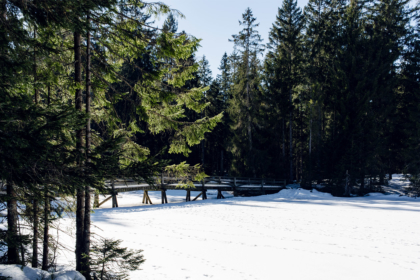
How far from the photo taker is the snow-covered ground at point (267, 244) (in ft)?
20.8

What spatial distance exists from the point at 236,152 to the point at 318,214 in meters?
14.7

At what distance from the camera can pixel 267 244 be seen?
8.48 meters

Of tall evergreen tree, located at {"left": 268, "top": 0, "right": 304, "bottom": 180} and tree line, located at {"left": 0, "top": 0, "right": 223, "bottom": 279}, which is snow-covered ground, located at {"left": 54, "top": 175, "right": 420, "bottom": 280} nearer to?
tree line, located at {"left": 0, "top": 0, "right": 223, "bottom": 279}

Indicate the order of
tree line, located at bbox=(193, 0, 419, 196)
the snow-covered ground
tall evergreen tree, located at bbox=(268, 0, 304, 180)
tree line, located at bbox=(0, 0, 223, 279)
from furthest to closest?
tall evergreen tree, located at bbox=(268, 0, 304, 180)
tree line, located at bbox=(193, 0, 419, 196)
the snow-covered ground
tree line, located at bbox=(0, 0, 223, 279)

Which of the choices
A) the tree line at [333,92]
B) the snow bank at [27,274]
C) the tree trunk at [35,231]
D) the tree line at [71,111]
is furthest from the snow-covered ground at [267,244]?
the tree line at [333,92]

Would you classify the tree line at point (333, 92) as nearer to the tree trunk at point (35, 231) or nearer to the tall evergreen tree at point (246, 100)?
the tall evergreen tree at point (246, 100)

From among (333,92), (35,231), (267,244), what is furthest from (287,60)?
(35,231)

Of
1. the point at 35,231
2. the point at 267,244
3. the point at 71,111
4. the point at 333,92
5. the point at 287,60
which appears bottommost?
the point at 267,244

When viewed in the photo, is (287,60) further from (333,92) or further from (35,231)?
(35,231)

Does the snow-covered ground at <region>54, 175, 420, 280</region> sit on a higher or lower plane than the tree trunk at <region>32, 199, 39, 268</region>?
lower

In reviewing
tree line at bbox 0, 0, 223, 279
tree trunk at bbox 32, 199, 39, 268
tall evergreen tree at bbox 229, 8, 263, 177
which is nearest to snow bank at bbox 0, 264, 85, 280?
tree line at bbox 0, 0, 223, 279

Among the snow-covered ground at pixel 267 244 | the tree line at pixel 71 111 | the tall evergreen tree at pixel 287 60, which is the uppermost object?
the tall evergreen tree at pixel 287 60

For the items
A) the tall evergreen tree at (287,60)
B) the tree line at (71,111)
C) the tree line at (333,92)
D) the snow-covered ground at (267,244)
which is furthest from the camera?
the tall evergreen tree at (287,60)

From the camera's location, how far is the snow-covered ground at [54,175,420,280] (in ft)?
20.8
